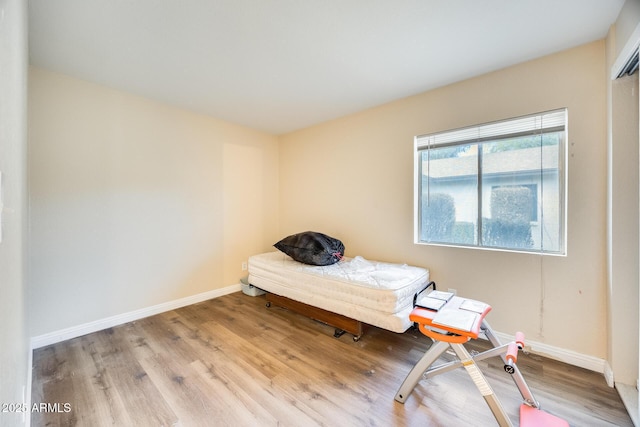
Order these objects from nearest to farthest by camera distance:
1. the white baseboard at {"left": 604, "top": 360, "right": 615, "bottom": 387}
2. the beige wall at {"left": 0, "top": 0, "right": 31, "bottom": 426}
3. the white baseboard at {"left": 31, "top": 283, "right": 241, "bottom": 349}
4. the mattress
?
the beige wall at {"left": 0, "top": 0, "right": 31, "bottom": 426}, the white baseboard at {"left": 604, "top": 360, "right": 615, "bottom": 387}, the mattress, the white baseboard at {"left": 31, "top": 283, "right": 241, "bottom": 349}

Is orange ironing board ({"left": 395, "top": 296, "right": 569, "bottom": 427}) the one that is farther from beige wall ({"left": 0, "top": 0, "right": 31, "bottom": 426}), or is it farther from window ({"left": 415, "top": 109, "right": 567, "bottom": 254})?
beige wall ({"left": 0, "top": 0, "right": 31, "bottom": 426})

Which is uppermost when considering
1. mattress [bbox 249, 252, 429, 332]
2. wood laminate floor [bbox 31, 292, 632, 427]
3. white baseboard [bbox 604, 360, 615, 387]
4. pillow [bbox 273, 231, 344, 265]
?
pillow [bbox 273, 231, 344, 265]

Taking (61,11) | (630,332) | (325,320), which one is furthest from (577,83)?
(61,11)

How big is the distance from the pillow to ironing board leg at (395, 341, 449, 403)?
141 cm

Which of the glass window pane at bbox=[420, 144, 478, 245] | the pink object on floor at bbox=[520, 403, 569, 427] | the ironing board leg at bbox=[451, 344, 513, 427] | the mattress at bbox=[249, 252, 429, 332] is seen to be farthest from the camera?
the glass window pane at bbox=[420, 144, 478, 245]

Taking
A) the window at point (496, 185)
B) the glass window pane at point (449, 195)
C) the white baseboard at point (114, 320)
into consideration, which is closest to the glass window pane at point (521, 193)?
the window at point (496, 185)

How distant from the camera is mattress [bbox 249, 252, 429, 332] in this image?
79.2 inches

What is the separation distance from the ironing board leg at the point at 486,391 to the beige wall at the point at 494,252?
114 centimetres

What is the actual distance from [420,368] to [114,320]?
9.42 ft

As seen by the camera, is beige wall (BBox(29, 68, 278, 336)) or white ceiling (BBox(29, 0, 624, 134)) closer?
white ceiling (BBox(29, 0, 624, 134))

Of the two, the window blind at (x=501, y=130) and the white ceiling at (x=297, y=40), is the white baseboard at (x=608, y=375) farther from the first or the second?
the white ceiling at (x=297, y=40)

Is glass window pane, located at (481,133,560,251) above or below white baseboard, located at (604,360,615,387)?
above

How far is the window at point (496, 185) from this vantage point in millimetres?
2027

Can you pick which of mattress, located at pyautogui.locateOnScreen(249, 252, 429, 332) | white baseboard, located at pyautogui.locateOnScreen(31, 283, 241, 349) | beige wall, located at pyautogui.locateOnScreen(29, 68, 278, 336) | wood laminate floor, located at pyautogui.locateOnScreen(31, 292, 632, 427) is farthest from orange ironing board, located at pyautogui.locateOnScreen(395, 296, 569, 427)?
beige wall, located at pyautogui.locateOnScreen(29, 68, 278, 336)
